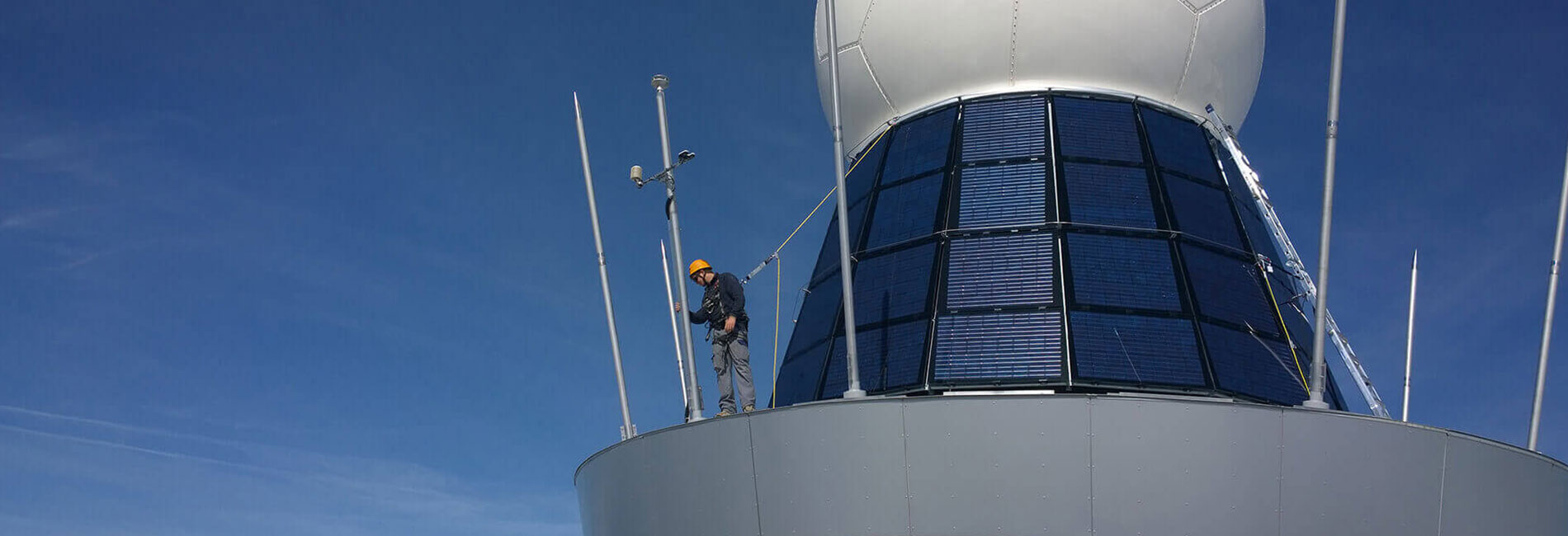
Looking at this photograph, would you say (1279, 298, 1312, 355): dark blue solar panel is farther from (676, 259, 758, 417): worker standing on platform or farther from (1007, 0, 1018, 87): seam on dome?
(676, 259, 758, 417): worker standing on platform

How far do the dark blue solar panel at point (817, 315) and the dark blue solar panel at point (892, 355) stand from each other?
0.88 metres

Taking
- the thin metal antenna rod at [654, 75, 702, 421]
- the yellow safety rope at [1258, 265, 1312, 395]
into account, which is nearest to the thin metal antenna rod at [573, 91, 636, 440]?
the thin metal antenna rod at [654, 75, 702, 421]

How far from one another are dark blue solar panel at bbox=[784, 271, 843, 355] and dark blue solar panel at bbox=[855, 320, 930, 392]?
88 centimetres

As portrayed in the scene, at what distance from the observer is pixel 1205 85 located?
18250mm

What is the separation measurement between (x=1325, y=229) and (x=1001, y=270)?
3.93 metres

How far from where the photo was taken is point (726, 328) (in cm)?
1384

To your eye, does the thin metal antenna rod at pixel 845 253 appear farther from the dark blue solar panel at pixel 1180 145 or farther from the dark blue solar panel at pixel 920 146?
the dark blue solar panel at pixel 1180 145

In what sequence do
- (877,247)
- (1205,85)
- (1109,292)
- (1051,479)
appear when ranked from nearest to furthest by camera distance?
1. (1051,479)
2. (1109,292)
3. (877,247)
4. (1205,85)

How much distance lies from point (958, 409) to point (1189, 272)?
17.6 feet

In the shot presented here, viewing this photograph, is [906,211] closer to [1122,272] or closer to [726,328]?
[1122,272]

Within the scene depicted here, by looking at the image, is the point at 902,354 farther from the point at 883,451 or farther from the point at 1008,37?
the point at 1008,37

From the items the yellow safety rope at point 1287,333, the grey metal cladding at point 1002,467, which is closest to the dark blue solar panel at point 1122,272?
the yellow safety rope at point 1287,333

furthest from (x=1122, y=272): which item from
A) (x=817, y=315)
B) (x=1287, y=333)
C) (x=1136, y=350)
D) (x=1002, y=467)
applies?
(x=1002, y=467)

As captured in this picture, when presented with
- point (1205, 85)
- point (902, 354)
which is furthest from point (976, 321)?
point (1205, 85)
